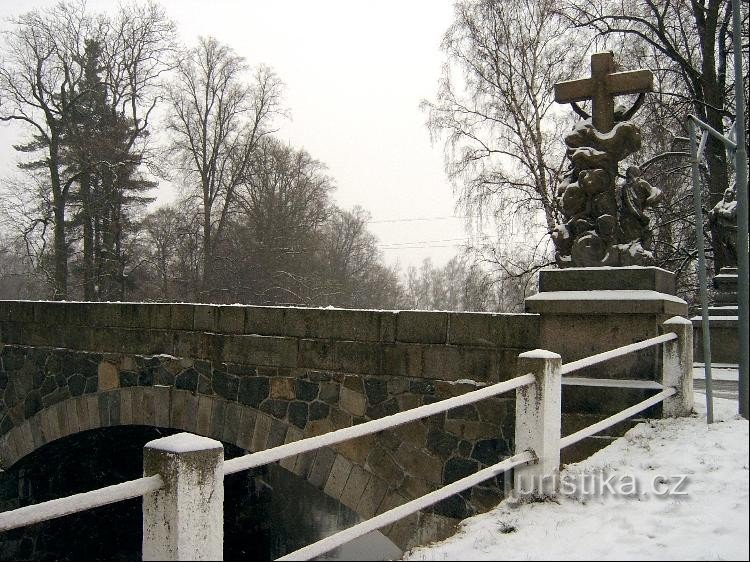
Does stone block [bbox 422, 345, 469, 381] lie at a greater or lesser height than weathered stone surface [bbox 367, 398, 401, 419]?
greater

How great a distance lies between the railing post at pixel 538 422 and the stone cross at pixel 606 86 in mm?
2780

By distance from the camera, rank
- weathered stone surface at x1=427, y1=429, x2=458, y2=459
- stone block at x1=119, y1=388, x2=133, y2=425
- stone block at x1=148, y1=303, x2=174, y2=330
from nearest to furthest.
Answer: weathered stone surface at x1=427, y1=429, x2=458, y2=459 → stone block at x1=148, y1=303, x2=174, y2=330 → stone block at x1=119, y1=388, x2=133, y2=425

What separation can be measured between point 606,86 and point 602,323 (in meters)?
1.98

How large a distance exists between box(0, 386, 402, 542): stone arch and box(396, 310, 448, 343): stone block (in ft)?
4.14

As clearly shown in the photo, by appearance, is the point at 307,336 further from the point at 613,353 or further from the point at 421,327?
the point at 613,353

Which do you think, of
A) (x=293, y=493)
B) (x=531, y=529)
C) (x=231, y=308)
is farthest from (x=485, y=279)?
(x=531, y=529)

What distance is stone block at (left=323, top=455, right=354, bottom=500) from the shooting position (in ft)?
20.2

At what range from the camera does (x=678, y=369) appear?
15.8 feet

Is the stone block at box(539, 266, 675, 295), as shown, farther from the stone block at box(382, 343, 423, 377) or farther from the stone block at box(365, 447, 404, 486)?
the stone block at box(365, 447, 404, 486)

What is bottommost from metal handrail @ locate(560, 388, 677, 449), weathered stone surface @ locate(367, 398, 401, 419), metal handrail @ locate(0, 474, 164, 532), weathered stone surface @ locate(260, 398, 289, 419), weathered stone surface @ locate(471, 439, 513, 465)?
weathered stone surface @ locate(471, 439, 513, 465)

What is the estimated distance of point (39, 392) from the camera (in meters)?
9.36

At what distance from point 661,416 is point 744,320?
1.14 m

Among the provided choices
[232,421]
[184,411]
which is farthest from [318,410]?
[184,411]

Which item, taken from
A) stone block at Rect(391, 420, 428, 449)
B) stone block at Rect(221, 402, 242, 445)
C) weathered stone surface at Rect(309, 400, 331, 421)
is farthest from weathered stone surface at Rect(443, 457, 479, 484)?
stone block at Rect(221, 402, 242, 445)
